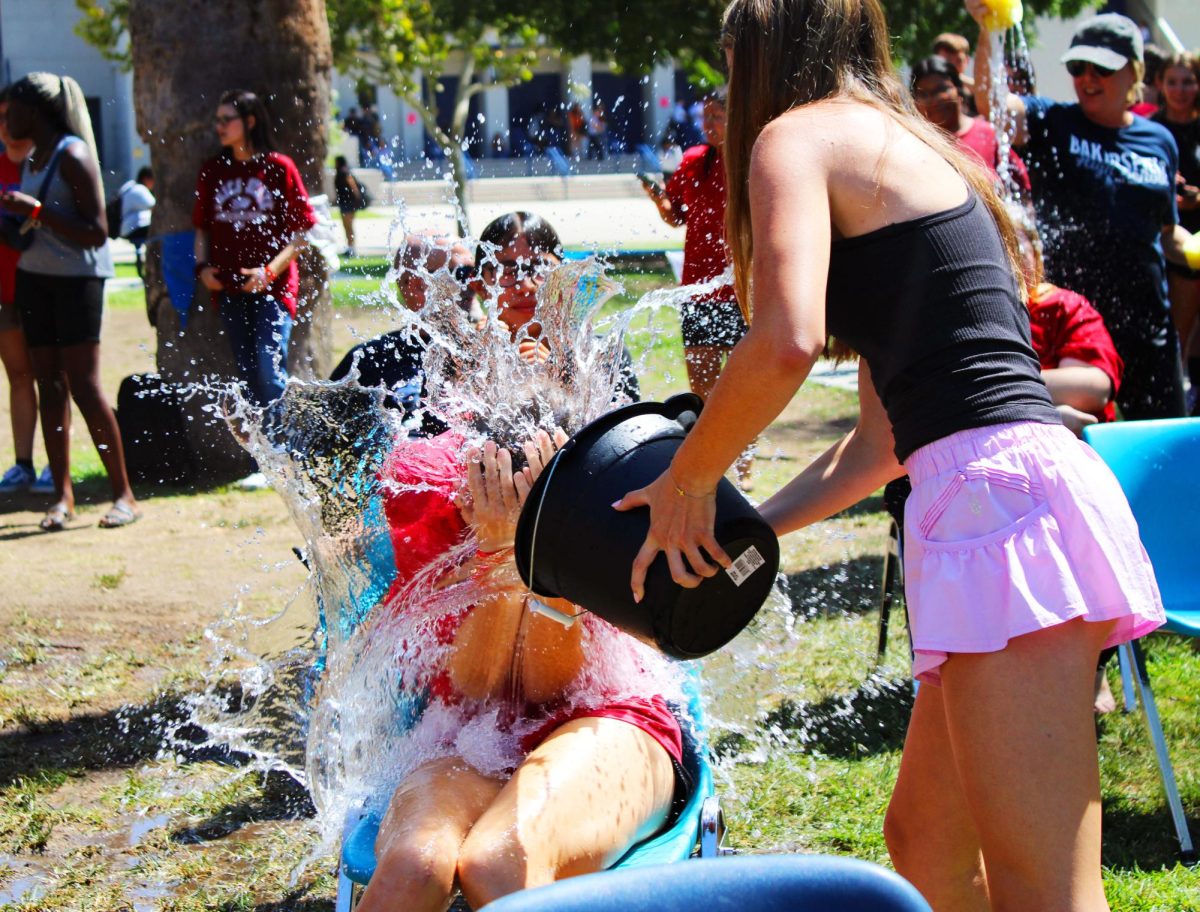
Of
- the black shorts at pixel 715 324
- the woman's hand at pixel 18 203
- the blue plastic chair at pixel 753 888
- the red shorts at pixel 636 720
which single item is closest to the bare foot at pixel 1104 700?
the red shorts at pixel 636 720

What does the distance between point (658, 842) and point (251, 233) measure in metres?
5.15

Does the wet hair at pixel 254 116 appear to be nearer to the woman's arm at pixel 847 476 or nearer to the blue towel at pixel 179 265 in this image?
the blue towel at pixel 179 265

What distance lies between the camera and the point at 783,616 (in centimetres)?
463

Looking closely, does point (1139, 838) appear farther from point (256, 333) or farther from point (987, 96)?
point (256, 333)

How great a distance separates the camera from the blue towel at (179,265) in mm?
7328

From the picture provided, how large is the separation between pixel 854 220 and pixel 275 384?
5.54 metres

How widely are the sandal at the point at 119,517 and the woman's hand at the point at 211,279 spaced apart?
1.17 meters

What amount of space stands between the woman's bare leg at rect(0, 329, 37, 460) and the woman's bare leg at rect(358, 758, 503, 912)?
16.1 feet

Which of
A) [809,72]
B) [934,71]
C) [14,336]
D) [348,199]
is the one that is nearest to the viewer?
[809,72]

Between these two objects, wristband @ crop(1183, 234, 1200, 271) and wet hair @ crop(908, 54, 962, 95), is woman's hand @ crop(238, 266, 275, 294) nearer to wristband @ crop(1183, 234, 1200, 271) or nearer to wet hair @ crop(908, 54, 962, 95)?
wet hair @ crop(908, 54, 962, 95)

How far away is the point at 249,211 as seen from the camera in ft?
22.3

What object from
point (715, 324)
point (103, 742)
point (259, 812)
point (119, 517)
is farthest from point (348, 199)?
point (259, 812)

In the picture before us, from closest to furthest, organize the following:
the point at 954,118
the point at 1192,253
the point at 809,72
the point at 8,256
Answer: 1. the point at 809,72
2. the point at 954,118
3. the point at 1192,253
4. the point at 8,256

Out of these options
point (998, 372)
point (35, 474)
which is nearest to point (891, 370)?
point (998, 372)
